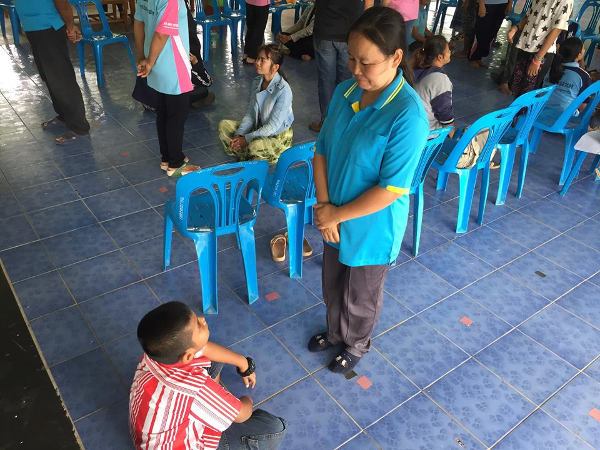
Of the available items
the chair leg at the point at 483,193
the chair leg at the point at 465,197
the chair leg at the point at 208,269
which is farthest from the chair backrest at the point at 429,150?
the chair leg at the point at 208,269

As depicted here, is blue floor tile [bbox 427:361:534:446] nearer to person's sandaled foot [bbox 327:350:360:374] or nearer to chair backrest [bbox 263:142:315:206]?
person's sandaled foot [bbox 327:350:360:374]

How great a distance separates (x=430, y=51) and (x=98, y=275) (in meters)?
2.32

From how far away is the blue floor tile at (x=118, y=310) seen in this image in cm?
229

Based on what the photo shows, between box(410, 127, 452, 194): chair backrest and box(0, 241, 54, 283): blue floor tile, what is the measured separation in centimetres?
204

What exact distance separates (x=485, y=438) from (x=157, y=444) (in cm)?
126

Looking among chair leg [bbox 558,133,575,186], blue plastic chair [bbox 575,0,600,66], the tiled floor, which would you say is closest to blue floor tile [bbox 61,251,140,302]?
the tiled floor

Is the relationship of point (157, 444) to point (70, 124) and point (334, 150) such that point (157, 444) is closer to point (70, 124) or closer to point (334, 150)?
point (334, 150)

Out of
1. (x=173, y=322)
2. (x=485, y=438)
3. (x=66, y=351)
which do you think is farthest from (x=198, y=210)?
(x=485, y=438)

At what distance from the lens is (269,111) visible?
10.4 ft

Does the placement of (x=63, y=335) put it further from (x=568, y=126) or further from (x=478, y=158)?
(x=568, y=126)

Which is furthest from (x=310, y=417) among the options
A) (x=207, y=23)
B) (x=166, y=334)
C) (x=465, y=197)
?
(x=207, y=23)

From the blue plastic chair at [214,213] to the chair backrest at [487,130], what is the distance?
1.24m

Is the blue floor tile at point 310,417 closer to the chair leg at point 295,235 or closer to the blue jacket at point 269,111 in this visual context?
the chair leg at point 295,235

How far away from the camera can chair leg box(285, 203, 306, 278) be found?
8.29 ft
